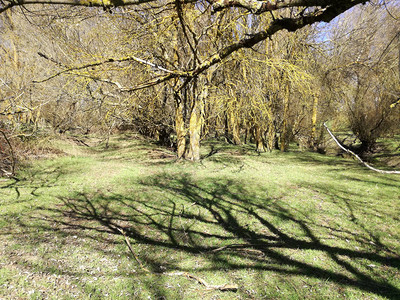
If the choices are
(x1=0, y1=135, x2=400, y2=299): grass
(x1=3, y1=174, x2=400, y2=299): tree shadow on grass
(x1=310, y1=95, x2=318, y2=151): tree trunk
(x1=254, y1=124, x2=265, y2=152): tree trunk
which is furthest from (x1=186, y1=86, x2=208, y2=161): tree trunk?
(x1=310, y1=95, x2=318, y2=151): tree trunk

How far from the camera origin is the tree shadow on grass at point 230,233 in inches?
131

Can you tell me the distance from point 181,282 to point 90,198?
3.63 meters

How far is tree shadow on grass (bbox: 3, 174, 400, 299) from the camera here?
10.9 ft

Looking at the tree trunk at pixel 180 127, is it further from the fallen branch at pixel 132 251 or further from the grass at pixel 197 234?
the fallen branch at pixel 132 251

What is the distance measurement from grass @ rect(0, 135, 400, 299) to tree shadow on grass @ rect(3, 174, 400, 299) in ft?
0.06

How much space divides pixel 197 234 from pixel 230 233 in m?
0.60

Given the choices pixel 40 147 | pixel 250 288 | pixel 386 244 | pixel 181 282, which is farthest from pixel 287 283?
pixel 40 147

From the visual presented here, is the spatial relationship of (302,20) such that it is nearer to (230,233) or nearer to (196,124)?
(230,233)

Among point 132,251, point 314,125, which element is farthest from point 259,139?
point 132,251

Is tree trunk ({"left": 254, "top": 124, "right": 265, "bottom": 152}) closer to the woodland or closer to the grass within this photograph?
the woodland

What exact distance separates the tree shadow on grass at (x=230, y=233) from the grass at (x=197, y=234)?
2 centimetres

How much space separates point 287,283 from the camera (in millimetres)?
3047

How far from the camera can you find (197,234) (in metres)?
4.35

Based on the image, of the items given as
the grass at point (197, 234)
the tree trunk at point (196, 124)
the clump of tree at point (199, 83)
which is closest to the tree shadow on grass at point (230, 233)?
the grass at point (197, 234)
